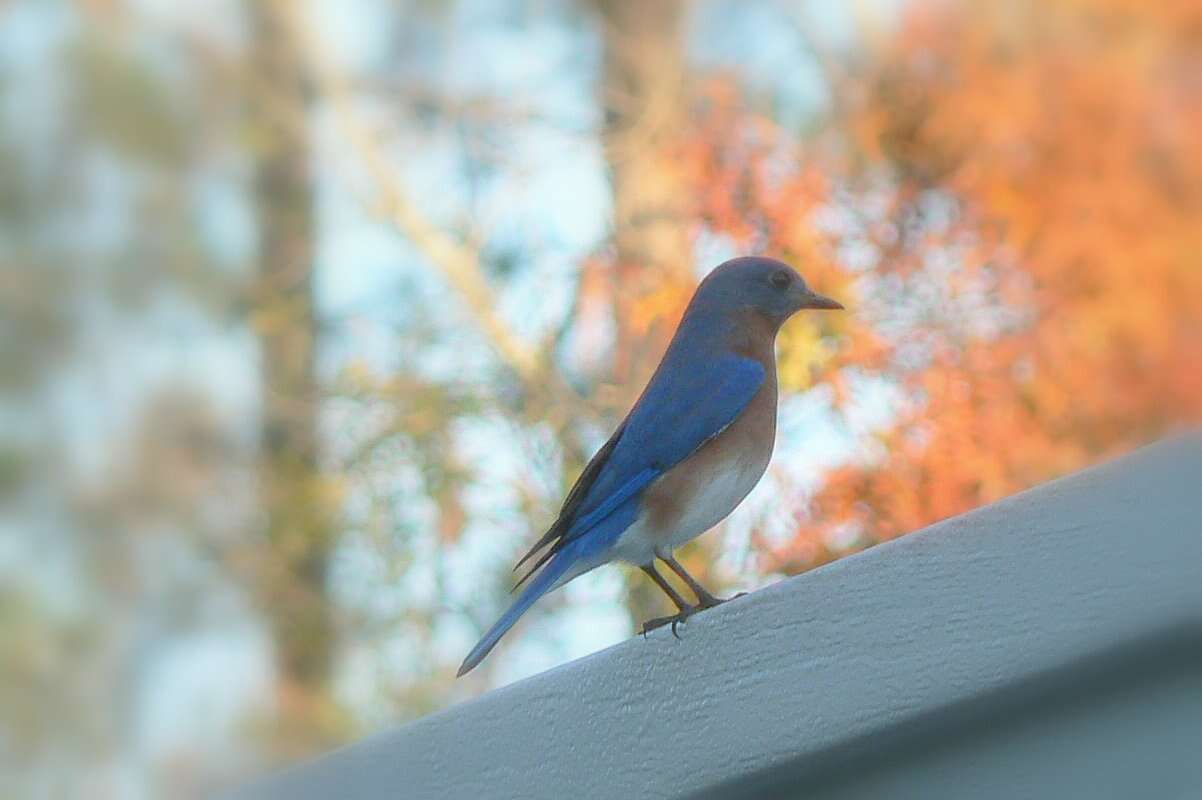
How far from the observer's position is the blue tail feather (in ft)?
7.79

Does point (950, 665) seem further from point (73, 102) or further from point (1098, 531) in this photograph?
point (73, 102)

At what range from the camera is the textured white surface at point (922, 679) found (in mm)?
1464

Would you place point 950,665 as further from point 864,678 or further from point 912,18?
point 912,18

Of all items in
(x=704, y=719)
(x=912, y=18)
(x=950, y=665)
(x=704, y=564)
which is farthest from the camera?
(x=912, y=18)

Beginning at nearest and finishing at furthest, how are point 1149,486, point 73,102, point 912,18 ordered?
1. point 1149,486
2. point 912,18
3. point 73,102

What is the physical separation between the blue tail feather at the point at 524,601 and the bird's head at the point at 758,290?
0.77m

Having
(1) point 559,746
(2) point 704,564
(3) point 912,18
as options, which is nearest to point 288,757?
(2) point 704,564

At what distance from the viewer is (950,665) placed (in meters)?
1.64

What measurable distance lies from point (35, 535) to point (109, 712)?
44.4 inches

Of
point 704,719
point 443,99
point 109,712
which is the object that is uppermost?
point 443,99

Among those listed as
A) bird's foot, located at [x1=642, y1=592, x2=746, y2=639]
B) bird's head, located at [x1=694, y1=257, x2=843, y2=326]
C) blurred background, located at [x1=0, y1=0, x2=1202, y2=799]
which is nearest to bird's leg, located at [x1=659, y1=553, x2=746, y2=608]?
bird's foot, located at [x1=642, y1=592, x2=746, y2=639]

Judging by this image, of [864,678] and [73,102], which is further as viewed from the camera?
[73,102]

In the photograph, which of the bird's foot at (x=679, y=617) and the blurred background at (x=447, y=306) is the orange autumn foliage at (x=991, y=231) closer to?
the blurred background at (x=447, y=306)

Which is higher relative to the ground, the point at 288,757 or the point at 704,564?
the point at 288,757
